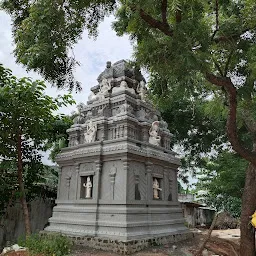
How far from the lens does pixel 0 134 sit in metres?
9.60

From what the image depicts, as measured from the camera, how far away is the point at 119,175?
31.5 feet

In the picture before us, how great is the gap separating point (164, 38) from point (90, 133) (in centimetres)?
634

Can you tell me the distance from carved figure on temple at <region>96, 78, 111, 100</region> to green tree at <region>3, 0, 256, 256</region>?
525 centimetres

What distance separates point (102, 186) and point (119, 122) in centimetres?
248

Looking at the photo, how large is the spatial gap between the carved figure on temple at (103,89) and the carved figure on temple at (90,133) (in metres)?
1.43

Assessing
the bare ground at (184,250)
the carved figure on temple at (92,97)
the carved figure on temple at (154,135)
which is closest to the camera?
the bare ground at (184,250)

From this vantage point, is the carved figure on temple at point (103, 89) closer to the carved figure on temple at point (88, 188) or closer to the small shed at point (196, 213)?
the carved figure on temple at point (88, 188)

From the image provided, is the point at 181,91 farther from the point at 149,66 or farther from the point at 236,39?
the point at 236,39

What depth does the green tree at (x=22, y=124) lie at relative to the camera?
939cm

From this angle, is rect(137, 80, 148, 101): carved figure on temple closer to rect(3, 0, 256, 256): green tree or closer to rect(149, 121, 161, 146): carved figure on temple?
rect(149, 121, 161, 146): carved figure on temple

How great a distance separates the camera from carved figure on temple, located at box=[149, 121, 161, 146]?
11.4 meters

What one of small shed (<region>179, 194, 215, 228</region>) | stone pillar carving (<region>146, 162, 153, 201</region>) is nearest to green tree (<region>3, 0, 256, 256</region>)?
stone pillar carving (<region>146, 162, 153, 201</region>)

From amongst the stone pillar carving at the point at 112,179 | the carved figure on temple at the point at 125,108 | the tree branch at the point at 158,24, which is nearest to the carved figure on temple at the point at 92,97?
the carved figure on temple at the point at 125,108

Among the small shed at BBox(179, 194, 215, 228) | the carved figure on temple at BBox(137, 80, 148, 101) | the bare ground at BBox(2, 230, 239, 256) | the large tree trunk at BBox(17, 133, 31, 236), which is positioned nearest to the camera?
the bare ground at BBox(2, 230, 239, 256)
